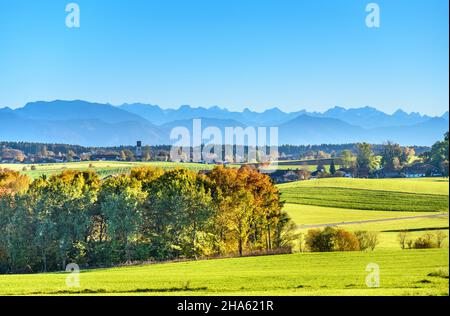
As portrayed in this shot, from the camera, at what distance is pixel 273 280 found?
63.2 ft

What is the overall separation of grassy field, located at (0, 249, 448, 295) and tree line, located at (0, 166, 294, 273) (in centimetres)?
348

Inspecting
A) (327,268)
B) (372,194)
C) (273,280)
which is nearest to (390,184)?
(372,194)

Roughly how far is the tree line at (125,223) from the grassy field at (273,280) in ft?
11.4

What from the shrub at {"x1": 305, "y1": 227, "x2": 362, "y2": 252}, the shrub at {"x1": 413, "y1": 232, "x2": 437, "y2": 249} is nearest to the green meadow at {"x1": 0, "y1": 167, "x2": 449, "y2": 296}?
the shrub at {"x1": 413, "y1": 232, "x2": 437, "y2": 249}

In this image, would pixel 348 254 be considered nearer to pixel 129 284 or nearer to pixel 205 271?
pixel 205 271

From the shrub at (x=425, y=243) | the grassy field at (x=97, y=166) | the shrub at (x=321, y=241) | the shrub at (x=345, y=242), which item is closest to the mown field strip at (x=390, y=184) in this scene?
the grassy field at (x=97, y=166)

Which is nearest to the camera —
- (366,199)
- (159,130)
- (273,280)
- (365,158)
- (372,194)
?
(273,280)

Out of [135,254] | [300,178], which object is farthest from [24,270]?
[300,178]

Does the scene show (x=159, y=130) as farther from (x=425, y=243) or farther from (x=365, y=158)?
(x=425, y=243)

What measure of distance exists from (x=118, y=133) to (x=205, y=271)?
5614 inches

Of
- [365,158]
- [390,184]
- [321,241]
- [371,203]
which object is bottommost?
[321,241]

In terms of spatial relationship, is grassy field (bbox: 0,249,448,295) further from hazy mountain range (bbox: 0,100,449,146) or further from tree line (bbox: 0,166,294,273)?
hazy mountain range (bbox: 0,100,449,146)

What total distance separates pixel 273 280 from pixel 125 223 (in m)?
15.3

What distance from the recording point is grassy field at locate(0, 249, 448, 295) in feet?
52.5
